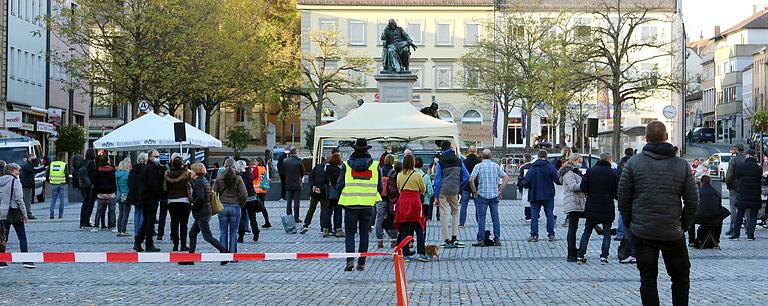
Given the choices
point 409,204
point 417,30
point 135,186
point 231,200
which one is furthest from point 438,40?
point 409,204

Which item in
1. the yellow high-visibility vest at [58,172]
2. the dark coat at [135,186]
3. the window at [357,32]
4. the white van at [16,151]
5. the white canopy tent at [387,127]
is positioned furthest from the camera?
the window at [357,32]

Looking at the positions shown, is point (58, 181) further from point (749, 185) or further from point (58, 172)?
point (749, 185)

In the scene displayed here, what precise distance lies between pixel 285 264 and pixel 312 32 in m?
62.0

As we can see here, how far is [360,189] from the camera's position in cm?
1711

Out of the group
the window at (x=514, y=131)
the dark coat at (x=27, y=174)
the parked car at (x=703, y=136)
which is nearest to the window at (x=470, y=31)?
the window at (x=514, y=131)

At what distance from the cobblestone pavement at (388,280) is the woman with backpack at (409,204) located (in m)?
0.47

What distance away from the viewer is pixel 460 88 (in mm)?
88438

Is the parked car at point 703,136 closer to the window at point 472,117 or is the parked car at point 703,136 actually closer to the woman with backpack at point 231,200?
the window at point 472,117

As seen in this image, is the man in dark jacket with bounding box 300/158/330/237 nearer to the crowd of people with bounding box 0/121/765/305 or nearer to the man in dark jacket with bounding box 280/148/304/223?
the crowd of people with bounding box 0/121/765/305

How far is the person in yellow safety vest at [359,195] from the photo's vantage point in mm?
17016

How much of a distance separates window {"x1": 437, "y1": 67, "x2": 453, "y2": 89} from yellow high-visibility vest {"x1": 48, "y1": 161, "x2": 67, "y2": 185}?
5905 centimetres

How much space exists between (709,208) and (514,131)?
68340 mm

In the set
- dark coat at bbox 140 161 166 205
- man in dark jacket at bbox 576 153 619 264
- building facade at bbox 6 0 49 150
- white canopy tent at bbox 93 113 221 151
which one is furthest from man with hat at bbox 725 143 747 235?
building facade at bbox 6 0 49 150

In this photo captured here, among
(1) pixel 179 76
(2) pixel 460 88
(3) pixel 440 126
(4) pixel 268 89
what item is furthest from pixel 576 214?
(2) pixel 460 88
